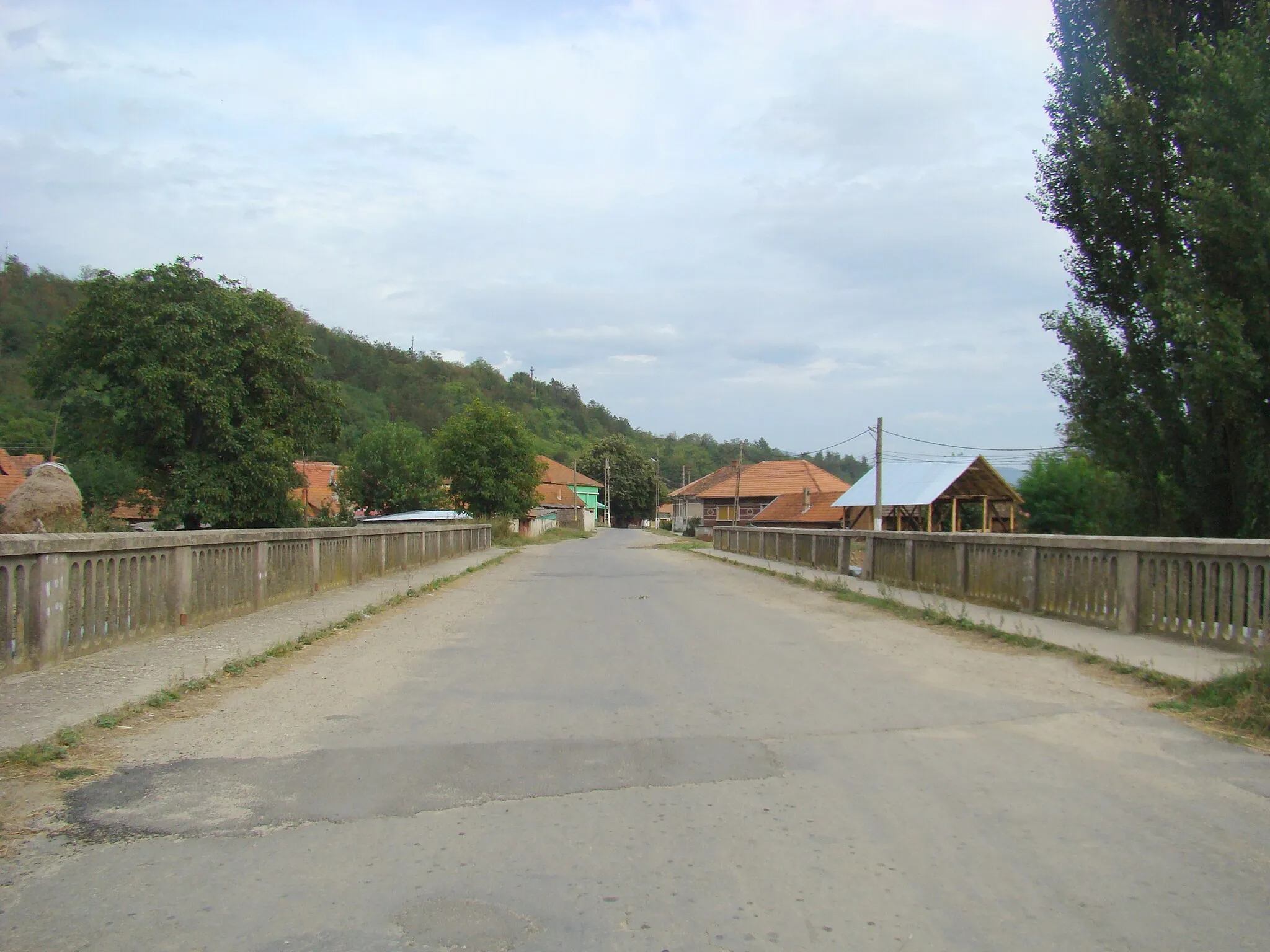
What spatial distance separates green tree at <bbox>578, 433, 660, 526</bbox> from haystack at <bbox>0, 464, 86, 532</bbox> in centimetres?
10138

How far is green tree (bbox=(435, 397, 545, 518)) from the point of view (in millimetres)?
49312

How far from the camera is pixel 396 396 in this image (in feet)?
352

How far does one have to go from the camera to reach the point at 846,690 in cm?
749

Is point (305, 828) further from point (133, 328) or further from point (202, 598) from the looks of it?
point (133, 328)

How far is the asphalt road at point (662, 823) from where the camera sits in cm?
323

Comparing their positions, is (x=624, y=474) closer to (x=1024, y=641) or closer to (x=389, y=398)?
(x=389, y=398)

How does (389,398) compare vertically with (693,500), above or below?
above

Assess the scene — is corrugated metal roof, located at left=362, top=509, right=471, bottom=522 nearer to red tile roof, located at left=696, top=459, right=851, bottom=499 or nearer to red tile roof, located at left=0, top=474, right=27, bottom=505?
red tile roof, located at left=0, top=474, right=27, bottom=505

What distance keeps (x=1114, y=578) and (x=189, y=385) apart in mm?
28429

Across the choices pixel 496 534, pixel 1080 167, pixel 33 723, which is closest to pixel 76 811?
pixel 33 723

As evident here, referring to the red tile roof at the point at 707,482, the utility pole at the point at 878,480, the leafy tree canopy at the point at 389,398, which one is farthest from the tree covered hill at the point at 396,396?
the utility pole at the point at 878,480

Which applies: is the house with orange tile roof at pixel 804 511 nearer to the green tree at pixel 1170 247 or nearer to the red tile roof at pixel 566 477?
the green tree at pixel 1170 247

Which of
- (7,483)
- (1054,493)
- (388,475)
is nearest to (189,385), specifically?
(388,475)

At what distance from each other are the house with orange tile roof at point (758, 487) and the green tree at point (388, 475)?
90.3 feet
